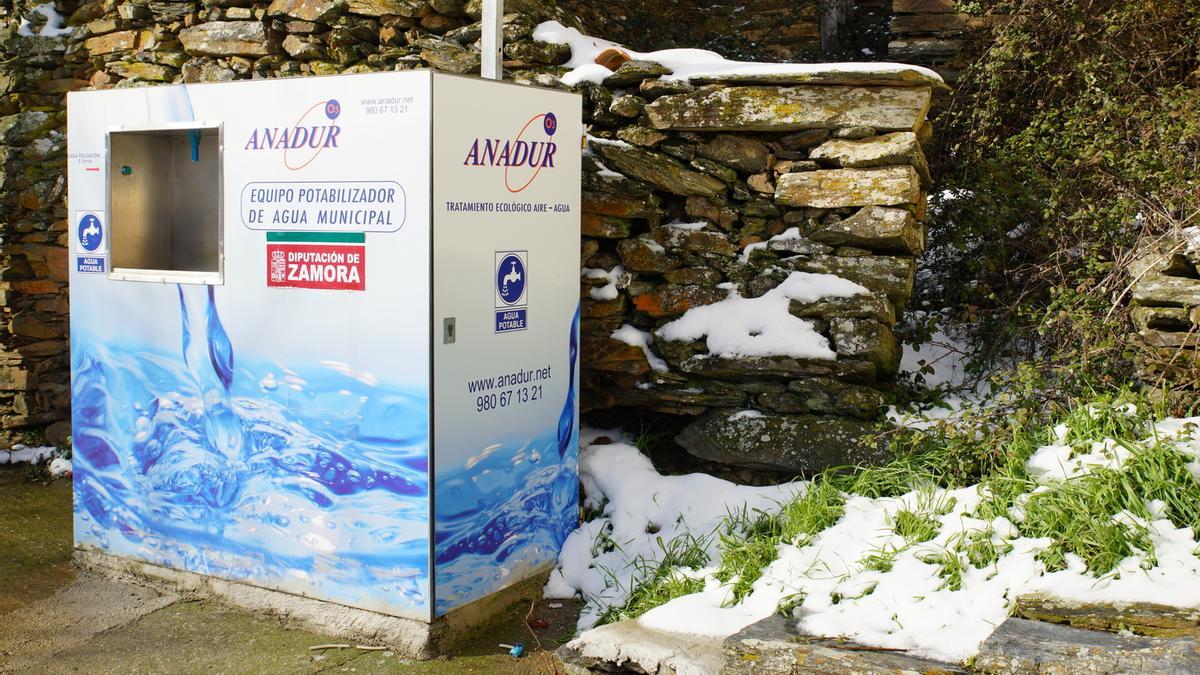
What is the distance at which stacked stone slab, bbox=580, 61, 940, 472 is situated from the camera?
5.37 m

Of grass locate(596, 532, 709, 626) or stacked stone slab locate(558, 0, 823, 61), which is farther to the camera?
stacked stone slab locate(558, 0, 823, 61)

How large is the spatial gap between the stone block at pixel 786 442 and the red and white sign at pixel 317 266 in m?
2.03

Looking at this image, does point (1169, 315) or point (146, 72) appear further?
point (146, 72)

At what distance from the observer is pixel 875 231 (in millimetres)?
5355

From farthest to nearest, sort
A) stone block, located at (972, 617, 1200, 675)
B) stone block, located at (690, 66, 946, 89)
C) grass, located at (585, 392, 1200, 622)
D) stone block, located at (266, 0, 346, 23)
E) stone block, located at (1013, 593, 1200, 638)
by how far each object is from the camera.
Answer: stone block, located at (266, 0, 346, 23)
stone block, located at (690, 66, 946, 89)
grass, located at (585, 392, 1200, 622)
stone block, located at (1013, 593, 1200, 638)
stone block, located at (972, 617, 1200, 675)

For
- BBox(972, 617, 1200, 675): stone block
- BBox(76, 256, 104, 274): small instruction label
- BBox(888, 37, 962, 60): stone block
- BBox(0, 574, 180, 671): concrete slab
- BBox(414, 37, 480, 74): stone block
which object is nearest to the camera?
BBox(972, 617, 1200, 675): stone block

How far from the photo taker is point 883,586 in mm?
4141

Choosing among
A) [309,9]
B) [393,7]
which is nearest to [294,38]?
[309,9]

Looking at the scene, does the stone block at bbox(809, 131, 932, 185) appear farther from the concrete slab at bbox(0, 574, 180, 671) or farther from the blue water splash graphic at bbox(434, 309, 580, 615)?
the concrete slab at bbox(0, 574, 180, 671)

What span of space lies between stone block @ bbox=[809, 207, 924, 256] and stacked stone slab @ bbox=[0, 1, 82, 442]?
5.03 meters

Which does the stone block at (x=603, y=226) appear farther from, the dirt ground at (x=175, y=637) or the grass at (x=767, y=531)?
the dirt ground at (x=175, y=637)

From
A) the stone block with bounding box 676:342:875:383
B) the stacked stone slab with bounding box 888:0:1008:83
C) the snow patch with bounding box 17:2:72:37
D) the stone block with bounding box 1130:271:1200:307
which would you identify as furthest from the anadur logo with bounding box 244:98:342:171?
the stacked stone slab with bounding box 888:0:1008:83

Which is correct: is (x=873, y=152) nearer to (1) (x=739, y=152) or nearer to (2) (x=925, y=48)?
(1) (x=739, y=152)

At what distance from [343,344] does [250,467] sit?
0.76 m
